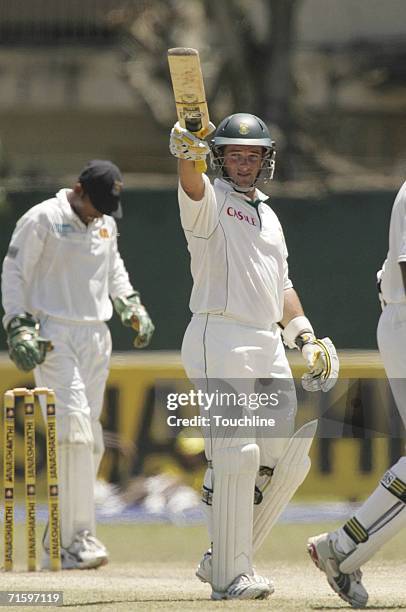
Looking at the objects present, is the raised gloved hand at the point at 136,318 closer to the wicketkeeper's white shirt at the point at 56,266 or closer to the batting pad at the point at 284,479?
the wicketkeeper's white shirt at the point at 56,266

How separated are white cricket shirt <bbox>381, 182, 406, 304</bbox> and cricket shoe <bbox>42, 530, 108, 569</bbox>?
237 centimetres

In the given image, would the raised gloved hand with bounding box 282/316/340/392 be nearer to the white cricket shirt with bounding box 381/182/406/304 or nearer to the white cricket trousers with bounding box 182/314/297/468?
the white cricket trousers with bounding box 182/314/297/468

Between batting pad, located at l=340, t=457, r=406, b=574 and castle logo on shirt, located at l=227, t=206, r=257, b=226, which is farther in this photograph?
castle logo on shirt, located at l=227, t=206, r=257, b=226

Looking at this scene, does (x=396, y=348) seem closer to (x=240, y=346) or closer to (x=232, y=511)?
(x=240, y=346)

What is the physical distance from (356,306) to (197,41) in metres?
10.5

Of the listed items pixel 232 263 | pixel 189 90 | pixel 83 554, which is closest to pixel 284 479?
pixel 232 263

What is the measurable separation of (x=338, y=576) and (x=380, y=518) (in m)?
0.28

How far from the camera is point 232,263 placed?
22.2ft

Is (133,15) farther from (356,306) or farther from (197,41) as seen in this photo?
(356,306)

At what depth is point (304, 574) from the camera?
8102 millimetres

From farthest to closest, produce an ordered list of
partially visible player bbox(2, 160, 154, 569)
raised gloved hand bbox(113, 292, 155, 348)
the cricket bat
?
raised gloved hand bbox(113, 292, 155, 348)
partially visible player bbox(2, 160, 154, 569)
the cricket bat

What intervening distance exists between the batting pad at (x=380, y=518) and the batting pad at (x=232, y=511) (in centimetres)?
39

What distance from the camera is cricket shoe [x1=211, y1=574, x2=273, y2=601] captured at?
663 cm

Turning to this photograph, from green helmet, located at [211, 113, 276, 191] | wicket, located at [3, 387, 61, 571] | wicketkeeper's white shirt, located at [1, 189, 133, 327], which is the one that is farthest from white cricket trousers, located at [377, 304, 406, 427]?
wicketkeeper's white shirt, located at [1, 189, 133, 327]
